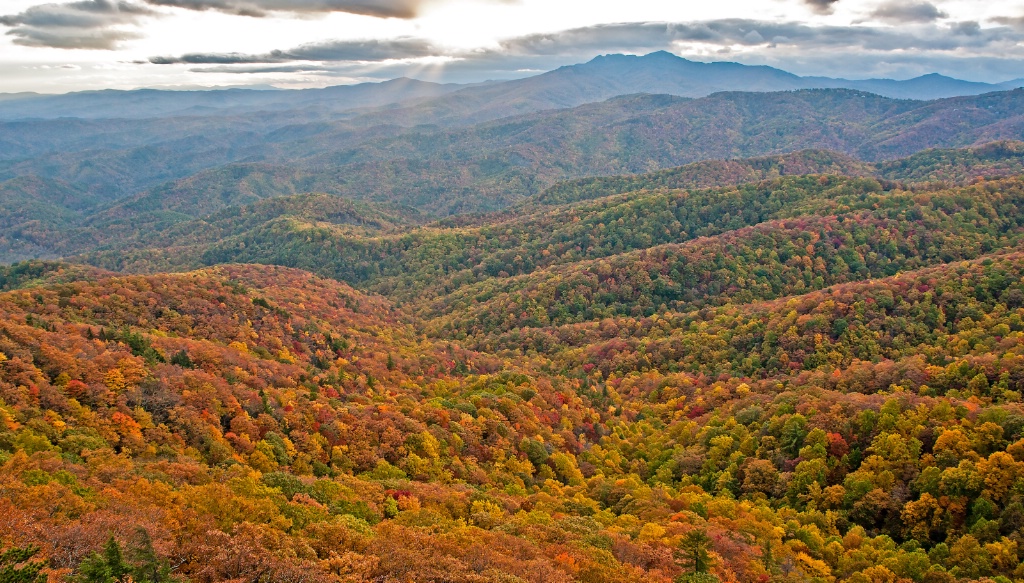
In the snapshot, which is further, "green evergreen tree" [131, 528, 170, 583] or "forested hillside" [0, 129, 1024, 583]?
"forested hillside" [0, 129, 1024, 583]

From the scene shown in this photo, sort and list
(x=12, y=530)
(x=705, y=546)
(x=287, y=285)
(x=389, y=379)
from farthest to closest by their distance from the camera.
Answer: (x=287, y=285)
(x=389, y=379)
(x=705, y=546)
(x=12, y=530)

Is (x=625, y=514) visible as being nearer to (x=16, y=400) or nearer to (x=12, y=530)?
(x=12, y=530)

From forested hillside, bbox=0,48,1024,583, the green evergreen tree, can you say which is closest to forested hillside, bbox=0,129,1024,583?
the green evergreen tree

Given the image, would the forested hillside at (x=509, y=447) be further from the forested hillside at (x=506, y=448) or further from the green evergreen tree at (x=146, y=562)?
the forested hillside at (x=506, y=448)

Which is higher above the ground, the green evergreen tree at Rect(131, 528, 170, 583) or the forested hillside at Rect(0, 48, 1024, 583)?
the green evergreen tree at Rect(131, 528, 170, 583)

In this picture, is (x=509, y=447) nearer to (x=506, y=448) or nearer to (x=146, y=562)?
(x=506, y=448)

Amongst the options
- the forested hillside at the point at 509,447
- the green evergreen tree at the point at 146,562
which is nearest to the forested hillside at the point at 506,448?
the green evergreen tree at the point at 146,562

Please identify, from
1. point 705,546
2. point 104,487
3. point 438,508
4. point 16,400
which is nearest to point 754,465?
point 705,546

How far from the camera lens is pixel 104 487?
43062 millimetres

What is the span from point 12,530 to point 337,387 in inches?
2513

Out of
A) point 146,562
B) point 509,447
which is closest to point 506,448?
point 509,447

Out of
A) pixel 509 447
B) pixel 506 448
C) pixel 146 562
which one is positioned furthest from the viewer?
pixel 509 447

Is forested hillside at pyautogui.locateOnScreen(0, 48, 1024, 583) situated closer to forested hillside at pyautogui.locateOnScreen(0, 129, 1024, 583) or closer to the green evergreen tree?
A: the green evergreen tree

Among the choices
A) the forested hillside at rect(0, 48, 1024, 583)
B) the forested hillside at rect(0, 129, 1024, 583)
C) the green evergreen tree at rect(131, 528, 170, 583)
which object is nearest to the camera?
the green evergreen tree at rect(131, 528, 170, 583)
